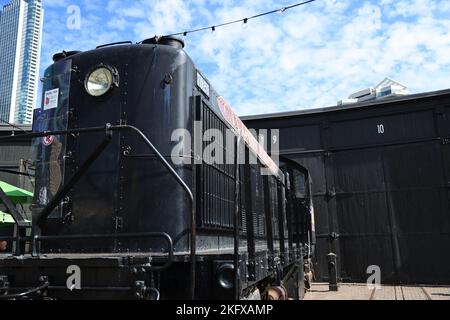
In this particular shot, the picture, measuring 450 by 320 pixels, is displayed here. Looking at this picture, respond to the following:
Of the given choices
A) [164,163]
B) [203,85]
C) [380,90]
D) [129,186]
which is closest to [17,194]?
[129,186]

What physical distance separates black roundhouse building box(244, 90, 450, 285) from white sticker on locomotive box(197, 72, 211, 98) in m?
9.40

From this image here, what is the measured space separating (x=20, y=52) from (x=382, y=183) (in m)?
10.00

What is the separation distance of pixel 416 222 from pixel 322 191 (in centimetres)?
278

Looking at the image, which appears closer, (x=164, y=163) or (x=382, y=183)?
(x=164, y=163)

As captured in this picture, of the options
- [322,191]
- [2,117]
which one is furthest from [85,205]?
[322,191]

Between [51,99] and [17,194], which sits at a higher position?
[51,99]

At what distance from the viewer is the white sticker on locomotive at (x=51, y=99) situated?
409cm

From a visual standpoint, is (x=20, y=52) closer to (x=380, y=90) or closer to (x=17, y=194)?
(x=17, y=194)

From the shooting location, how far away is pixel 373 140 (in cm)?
1270

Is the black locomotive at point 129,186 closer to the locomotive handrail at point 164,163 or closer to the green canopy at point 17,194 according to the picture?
the locomotive handrail at point 164,163

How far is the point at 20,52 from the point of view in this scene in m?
8.65

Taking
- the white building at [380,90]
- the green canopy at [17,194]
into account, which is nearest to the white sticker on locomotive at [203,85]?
the green canopy at [17,194]

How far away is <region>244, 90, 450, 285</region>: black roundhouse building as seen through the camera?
1184 cm

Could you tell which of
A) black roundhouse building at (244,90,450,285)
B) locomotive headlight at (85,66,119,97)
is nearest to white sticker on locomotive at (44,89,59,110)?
locomotive headlight at (85,66,119,97)
